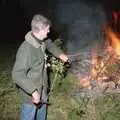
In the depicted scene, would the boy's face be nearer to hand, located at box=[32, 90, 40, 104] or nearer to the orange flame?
hand, located at box=[32, 90, 40, 104]

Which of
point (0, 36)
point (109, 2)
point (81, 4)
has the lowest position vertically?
point (0, 36)

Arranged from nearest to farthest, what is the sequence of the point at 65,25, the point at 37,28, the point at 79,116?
the point at 37,28, the point at 79,116, the point at 65,25

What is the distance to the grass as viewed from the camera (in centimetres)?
683

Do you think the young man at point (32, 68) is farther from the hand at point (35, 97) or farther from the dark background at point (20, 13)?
the dark background at point (20, 13)

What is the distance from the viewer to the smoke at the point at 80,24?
10.9 meters

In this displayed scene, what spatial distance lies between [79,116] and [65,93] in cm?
123

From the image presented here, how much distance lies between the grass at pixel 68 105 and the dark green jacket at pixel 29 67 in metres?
1.76

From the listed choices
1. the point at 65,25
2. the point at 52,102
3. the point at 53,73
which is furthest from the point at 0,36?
the point at 52,102

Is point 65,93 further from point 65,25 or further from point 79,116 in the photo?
point 65,25

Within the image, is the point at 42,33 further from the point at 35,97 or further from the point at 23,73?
the point at 35,97

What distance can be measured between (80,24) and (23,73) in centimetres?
735

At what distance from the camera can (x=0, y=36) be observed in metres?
15.2

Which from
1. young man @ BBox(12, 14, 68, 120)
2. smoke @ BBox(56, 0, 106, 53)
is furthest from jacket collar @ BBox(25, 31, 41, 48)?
smoke @ BBox(56, 0, 106, 53)

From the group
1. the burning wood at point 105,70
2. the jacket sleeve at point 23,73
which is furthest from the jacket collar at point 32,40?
the burning wood at point 105,70
